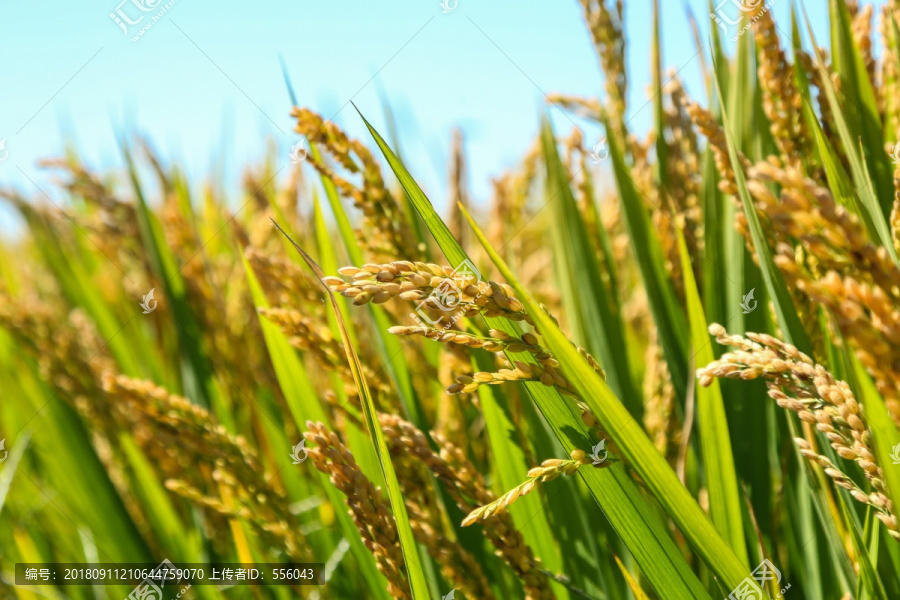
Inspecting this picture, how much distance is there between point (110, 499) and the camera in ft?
4.02

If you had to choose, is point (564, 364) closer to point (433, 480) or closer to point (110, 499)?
point (433, 480)

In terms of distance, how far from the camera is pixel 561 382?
0.46 metres

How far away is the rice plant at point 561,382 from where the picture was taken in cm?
46

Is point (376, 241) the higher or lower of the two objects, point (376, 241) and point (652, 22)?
the lower

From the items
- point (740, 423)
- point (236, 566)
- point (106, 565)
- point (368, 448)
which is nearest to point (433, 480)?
point (368, 448)

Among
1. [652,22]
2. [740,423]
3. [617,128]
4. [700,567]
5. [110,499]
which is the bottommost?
[700,567]

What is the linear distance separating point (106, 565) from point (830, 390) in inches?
52.5

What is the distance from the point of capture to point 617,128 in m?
1.04

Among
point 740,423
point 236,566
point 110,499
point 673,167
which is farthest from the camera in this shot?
point 110,499

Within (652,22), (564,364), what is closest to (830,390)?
(564,364)

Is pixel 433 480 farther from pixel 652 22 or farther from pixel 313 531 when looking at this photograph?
pixel 652 22

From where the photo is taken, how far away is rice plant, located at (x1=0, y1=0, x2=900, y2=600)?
458 millimetres

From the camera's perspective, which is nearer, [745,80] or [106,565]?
[745,80]

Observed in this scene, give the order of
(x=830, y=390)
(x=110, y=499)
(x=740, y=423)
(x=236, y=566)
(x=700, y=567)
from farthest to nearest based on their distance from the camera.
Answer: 1. (x=110, y=499)
2. (x=236, y=566)
3. (x=740, y=423)
4. (x=700, y=567)
5. (x=830, y=390)
